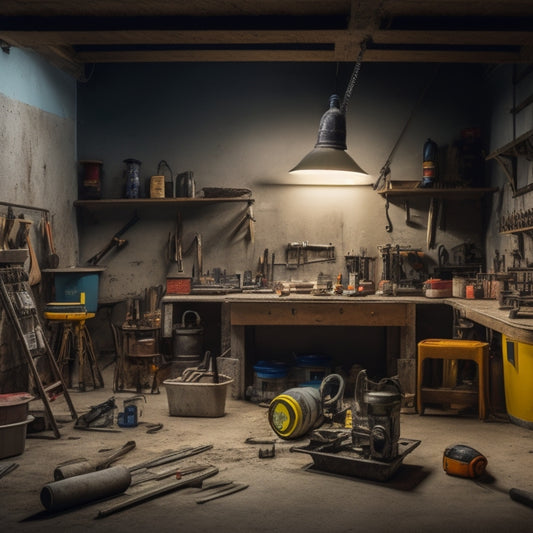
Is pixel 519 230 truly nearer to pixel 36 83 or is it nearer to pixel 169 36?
pixel 169 36

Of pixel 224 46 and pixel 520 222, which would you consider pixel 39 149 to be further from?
pixel 520 222

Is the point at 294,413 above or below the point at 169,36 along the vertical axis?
below

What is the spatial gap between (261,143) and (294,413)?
3.51m

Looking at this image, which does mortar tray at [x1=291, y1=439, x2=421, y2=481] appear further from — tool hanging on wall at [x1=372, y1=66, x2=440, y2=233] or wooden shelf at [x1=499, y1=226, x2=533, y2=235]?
tool hanging on wall at [x1=372, y1=66, x2=440, y2=233]

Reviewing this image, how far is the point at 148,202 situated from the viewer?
6.90 m

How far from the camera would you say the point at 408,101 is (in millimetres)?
6898

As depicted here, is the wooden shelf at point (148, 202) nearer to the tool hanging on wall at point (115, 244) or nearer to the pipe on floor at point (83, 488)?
the tool hanging on wall at point (115, 244)

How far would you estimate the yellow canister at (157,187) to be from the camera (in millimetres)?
6859

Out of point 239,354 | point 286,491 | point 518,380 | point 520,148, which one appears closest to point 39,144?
point 239,354

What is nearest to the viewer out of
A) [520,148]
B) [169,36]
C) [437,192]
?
[169,36]

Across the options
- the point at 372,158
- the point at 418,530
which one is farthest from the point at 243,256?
the point at 418,530

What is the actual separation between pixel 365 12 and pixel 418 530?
299 centimetres

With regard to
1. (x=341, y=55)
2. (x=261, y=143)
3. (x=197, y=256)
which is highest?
(x=341, y=55)

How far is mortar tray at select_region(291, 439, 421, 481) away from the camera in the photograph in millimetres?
3617
